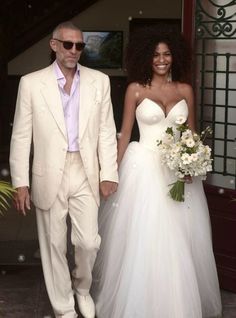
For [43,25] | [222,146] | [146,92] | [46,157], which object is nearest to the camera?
[46,157]

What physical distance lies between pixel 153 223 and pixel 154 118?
2.40 feet

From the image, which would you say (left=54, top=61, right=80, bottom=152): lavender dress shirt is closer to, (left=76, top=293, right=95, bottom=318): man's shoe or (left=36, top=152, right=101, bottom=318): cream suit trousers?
(left=36, top=152, right=101, bottom=318): cream suit trousers

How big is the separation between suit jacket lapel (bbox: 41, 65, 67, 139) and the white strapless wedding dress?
2.11ft

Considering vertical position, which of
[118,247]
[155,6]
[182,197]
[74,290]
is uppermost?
[155,6]

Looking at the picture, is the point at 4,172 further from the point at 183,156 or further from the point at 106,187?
the point at 183,156

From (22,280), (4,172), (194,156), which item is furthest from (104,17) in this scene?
(194,156)

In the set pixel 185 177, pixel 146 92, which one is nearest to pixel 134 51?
pixel 146 92

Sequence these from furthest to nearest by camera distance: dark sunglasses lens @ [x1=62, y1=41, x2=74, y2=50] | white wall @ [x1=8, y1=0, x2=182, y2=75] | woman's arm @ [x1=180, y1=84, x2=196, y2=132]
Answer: white wall @ [x1=8, y1=0, x2=182, y2=75] < woman's arm @ [x1=180, y1=84, x2=196, y2=132] < dark sunglasses lens @ [x1=62, y1=41, x2=74, y2=50]

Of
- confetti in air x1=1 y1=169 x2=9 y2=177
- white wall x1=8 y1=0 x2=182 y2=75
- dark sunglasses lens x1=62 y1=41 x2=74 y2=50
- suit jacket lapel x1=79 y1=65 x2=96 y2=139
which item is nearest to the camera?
dark sunglasses lens x1=62 y1=41 x2=74 y2=50

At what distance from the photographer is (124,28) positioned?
1379 cm

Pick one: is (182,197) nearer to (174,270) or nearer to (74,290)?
(174,270)

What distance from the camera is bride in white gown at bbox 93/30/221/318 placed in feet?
16.4

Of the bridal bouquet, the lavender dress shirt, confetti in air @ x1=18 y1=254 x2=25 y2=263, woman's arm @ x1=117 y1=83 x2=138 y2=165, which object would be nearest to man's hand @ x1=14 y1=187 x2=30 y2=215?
the lavender dress shirt

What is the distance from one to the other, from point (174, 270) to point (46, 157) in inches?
44.4
